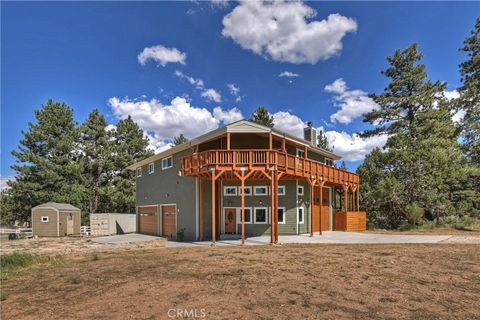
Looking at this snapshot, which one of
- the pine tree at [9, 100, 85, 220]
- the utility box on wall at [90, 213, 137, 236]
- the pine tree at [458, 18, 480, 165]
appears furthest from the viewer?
the pine tree at [9, 100, 85, 220]

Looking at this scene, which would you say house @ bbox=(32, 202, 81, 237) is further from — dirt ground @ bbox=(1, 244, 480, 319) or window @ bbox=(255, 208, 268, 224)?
dirt ground @ bbox=(1, 244, 480, 319)

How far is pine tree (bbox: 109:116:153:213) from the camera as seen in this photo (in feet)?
125

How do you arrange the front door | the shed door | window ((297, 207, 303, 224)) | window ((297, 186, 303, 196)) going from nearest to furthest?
the front door → window ((297, 207, 303, 224)) → window ((297, 186, 303, 196)) → the shed door

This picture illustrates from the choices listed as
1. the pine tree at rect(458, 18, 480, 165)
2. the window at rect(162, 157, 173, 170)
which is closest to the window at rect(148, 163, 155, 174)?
the window at rect(162, 157, 173, 170)

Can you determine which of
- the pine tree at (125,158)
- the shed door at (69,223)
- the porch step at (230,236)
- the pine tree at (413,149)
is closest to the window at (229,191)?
the porch step at (230,236)

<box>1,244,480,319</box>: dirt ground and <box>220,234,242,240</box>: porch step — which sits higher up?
<box>1,244,480,319</box>: dirt ground

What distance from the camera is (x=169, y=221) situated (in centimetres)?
2194

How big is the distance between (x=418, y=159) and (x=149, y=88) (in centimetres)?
2416

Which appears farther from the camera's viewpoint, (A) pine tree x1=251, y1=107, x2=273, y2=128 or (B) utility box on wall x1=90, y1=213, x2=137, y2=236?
(A) pine tree x1=251, y1=107, x2=273, y2=128

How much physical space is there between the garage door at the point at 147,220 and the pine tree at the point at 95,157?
12.9 meters

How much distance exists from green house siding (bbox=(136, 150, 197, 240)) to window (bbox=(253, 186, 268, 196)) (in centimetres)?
370

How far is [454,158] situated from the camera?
2353 centimetres

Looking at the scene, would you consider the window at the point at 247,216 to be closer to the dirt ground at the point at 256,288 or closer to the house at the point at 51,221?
the dirt ground at the point at 256,288

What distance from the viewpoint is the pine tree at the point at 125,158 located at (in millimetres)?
38188
